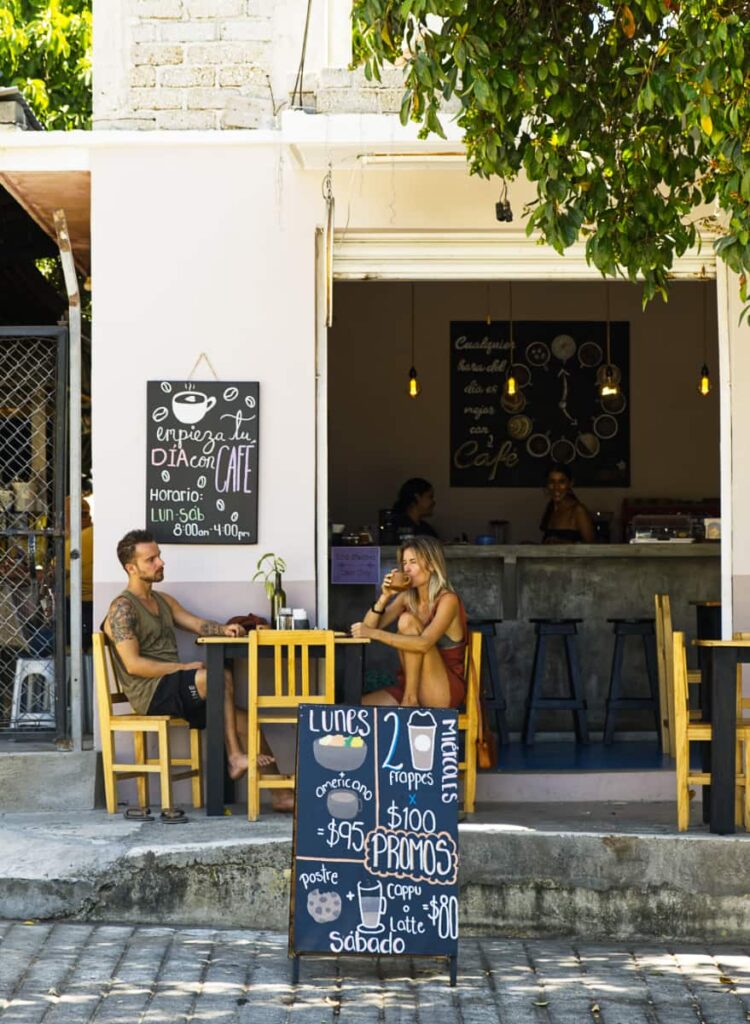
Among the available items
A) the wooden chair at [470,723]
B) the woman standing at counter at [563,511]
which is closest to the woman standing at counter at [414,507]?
the woman standing at counter at [563,511]

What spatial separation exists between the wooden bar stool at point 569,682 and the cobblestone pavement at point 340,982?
2946 mm

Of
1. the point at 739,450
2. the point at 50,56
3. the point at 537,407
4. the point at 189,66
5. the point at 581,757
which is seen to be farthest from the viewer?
the point at 537,407

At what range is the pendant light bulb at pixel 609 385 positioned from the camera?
519 inches

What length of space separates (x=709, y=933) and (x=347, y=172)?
412cm

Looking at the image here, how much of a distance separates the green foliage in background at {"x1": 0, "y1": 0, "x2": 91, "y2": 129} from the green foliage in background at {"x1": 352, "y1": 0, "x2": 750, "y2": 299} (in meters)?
7.64

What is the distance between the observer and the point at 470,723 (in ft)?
24.0

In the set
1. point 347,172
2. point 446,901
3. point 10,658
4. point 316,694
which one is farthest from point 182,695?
point 347,172

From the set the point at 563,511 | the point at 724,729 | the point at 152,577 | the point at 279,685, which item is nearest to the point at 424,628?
the point at 279,685

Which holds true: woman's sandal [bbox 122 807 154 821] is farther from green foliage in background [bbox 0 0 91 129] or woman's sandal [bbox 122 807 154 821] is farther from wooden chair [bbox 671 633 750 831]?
green foliage in background [bbox 0 0 91 129]

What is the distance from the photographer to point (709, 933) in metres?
6.48

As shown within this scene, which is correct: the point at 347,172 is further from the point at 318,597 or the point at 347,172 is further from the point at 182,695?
the point at 182,695

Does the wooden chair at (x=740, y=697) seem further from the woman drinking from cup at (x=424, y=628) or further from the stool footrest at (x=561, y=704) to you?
the stool footrest at (x=561, y=704)

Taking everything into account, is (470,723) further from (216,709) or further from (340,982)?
(340,982)

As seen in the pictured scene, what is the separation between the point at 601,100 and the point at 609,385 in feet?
23.9
